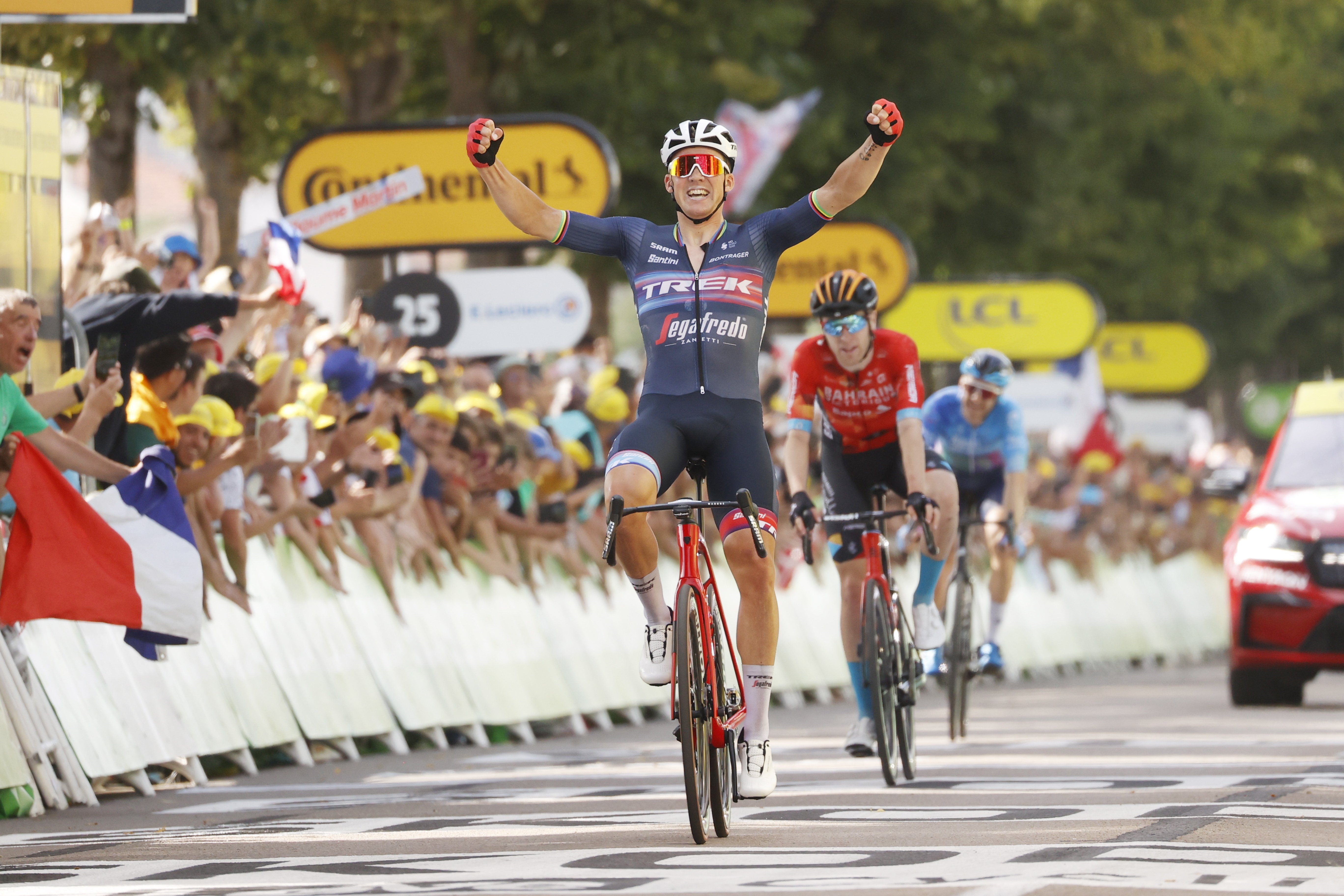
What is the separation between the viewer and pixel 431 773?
1253cm

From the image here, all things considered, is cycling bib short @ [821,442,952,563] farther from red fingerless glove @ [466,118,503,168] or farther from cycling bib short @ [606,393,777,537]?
red fingerless glove @ [466,118,503,168]

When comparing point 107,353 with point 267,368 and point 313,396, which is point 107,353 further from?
point 313,396

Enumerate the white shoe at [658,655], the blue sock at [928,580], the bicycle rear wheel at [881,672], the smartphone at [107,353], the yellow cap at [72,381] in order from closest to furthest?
the white shoe at [658,655]
the bicycle rear wheel at [881,672]
the smartphone at [107,353]
the yellow cap at [72,381]
the blue sock at [928,580]

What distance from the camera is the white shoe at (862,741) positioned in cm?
1156

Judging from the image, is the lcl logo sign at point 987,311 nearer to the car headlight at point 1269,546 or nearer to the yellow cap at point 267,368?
the car headlight at point 1269,546

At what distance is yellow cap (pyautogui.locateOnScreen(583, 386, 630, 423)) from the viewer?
1848 centimetres

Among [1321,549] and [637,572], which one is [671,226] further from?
[1321,549]

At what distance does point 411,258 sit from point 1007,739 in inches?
993

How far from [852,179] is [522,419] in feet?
25.2

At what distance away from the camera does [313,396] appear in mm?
14352

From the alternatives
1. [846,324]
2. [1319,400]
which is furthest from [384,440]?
[1319,400]

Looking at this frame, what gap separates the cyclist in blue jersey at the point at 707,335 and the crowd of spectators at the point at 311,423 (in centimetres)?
115

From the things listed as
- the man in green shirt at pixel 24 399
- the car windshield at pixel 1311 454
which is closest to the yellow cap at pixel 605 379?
the car windshield at pixel 1311 454

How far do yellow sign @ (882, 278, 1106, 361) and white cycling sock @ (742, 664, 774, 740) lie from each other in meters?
20.7
